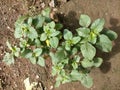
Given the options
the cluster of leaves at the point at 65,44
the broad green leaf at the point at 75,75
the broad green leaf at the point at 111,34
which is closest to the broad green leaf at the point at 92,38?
the cluster of leaves at the point at 65,44

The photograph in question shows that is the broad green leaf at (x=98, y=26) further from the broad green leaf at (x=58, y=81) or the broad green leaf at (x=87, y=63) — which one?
the broad green leaf at (x=58, y=81)

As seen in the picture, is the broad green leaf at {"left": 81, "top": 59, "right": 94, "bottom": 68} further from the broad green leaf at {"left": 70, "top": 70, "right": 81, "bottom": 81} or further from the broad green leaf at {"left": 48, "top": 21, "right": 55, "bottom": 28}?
the broad green leaf at {"left": 48, "top": 21, "right": 55, "bottom": 28}

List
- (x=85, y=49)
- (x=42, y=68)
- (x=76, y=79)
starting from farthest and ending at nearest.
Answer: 1. (x=42, y=68)
2. (x=76, y=79)
3. (x=85, y=49)

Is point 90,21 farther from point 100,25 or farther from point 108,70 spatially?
point 108,70

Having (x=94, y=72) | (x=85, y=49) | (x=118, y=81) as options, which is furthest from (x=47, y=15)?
(x=118, y=81)

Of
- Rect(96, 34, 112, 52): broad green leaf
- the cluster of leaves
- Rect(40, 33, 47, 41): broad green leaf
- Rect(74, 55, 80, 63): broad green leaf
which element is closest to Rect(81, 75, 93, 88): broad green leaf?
the cluster of leaves

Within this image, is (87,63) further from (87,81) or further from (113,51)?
(113,51)
